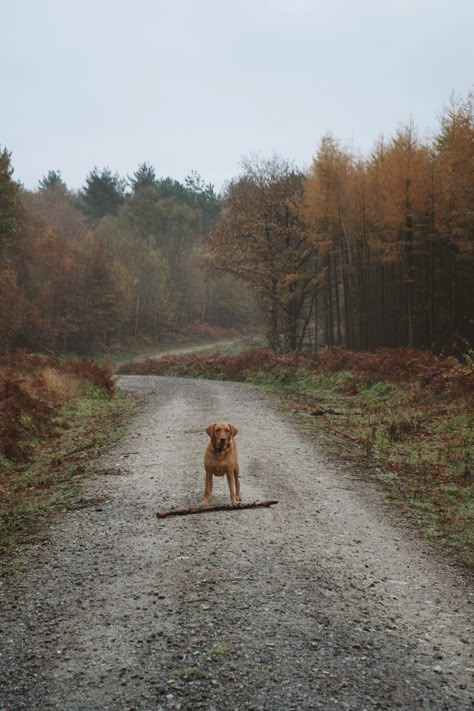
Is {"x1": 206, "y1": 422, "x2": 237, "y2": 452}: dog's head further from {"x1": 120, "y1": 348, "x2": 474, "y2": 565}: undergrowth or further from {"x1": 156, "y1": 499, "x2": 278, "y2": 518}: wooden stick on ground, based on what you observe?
{"x1": 120, "y1": 348, "x2": 474, "y2": 565}: undergrowth

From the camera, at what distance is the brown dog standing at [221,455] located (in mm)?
6359

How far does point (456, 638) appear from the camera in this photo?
4016 mm

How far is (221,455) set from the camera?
646cm

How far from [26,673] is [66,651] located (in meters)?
0.27

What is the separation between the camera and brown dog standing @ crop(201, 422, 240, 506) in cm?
636

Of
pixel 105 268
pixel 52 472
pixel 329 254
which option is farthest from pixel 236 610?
pixel 105 268

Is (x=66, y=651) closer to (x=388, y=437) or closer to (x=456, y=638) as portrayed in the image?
(x=456, y=638)

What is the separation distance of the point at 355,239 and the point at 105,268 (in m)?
18.5

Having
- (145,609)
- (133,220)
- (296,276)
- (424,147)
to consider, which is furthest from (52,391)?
(133,220)

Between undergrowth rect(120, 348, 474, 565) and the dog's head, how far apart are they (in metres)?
2.19

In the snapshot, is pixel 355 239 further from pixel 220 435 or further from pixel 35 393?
pixel 220 435

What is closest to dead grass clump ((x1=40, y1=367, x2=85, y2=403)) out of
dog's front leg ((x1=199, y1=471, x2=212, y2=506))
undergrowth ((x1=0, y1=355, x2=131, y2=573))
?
undergrowth ((x1=0, y1=355, x2=131, y2=573))

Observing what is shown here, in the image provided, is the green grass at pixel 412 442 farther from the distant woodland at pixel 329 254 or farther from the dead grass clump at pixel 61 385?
the distant woodland at pixel 329 254

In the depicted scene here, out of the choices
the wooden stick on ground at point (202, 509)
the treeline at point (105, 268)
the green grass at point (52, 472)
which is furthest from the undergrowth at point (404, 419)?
the treeline at point (105, 268)
